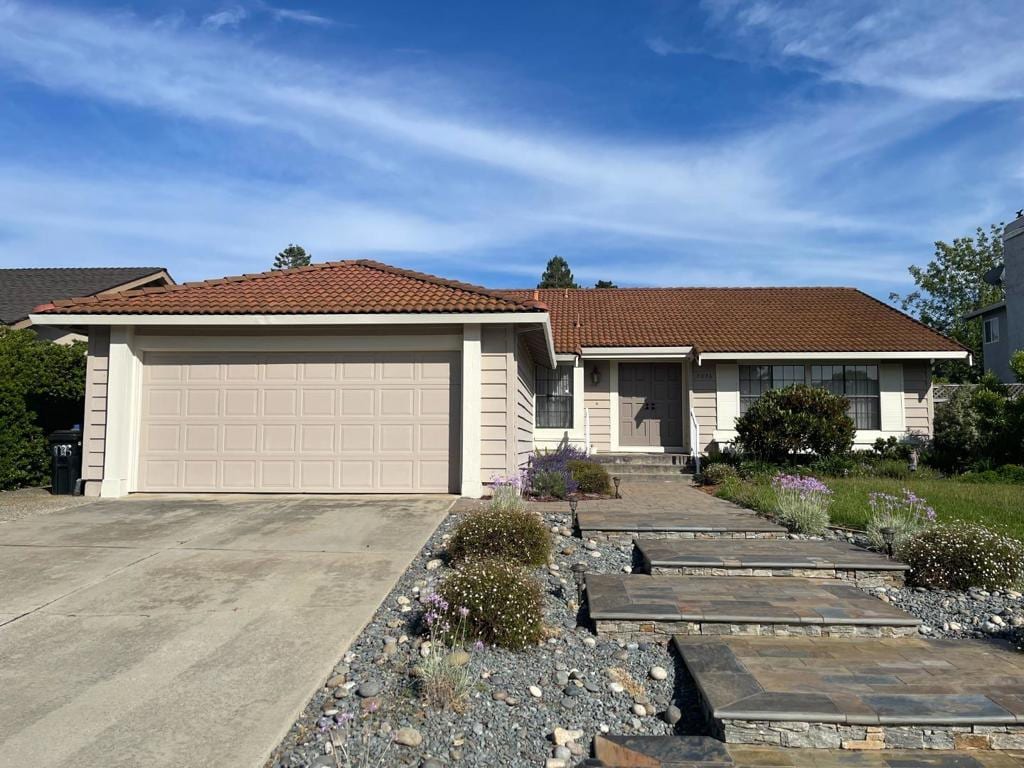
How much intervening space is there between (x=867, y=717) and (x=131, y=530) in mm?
6849

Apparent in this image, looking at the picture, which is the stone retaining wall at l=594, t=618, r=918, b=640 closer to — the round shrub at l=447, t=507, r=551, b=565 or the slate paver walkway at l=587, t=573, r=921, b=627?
the slate paver walkway at l=587, t=573, r=921, b=627

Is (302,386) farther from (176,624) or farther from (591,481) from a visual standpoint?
(176,624)

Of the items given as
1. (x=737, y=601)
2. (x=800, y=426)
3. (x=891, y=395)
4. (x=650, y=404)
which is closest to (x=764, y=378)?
(x=800, y=426)

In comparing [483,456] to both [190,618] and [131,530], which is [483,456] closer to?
[131,530]

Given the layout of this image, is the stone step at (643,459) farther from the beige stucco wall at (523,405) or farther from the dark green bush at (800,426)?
the beige stucco wall at (523,405)

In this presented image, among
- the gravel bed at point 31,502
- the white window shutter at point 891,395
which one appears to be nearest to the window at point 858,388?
the white window shutter at point 891,395

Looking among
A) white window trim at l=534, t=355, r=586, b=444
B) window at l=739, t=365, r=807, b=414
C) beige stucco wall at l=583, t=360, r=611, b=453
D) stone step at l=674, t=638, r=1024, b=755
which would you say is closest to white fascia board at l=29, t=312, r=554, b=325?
white window trim at l=534, t=355, r=586, b=444

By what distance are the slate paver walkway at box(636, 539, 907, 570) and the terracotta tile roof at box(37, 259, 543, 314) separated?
4110 millimetres

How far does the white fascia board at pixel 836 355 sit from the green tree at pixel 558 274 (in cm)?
3817

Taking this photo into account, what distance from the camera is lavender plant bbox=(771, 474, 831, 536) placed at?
699 cm

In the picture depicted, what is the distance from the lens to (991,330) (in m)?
25.5

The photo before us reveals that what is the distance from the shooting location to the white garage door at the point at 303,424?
918cm

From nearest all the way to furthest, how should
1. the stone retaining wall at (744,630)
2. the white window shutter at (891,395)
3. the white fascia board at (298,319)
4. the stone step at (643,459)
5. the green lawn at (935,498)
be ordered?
the stone retaining wall at (744,630) < the green lawn at (935,498) < the white fascia board at (298,319) < the stone step at (643,459) < the white window shutter at (891,395)

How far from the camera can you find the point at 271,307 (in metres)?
9.12
